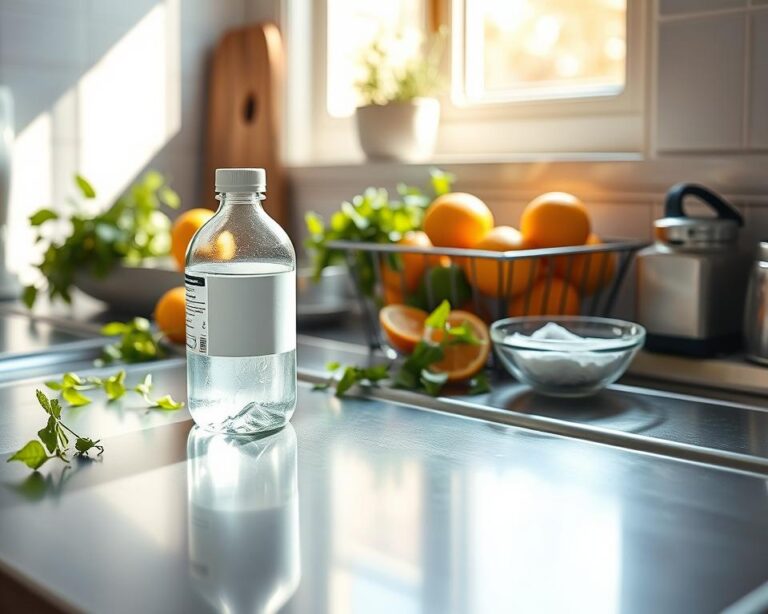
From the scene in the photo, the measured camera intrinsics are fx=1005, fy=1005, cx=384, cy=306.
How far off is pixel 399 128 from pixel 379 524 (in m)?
1.01

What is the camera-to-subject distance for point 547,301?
3.75ft

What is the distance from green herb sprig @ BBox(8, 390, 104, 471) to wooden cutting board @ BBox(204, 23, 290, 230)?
97cm

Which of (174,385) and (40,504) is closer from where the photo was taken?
(40,504)

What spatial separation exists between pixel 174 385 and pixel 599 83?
804mm

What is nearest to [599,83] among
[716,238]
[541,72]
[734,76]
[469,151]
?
[541,72]

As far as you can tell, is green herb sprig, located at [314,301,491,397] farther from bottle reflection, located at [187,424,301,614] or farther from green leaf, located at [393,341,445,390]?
bottle reflection, located at [187,424,301,614]

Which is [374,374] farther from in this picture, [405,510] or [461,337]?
[405,510]

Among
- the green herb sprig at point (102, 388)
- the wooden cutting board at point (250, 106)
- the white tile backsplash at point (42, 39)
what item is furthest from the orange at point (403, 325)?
the white tile backsplash at point (42, 39)

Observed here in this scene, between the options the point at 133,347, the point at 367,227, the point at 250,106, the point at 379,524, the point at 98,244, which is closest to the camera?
the point at 379,524

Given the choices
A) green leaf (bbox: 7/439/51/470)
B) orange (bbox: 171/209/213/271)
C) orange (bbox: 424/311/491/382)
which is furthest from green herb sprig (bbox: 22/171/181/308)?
green leaf (bbox: 7/439/51/470)

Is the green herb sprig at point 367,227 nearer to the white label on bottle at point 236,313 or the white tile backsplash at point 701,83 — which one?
the white tile backsplash at point 701,83

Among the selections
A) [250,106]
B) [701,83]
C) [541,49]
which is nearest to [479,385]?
[701,83]

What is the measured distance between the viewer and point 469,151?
1.60 metres

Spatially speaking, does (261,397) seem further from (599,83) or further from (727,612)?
(599,83)
